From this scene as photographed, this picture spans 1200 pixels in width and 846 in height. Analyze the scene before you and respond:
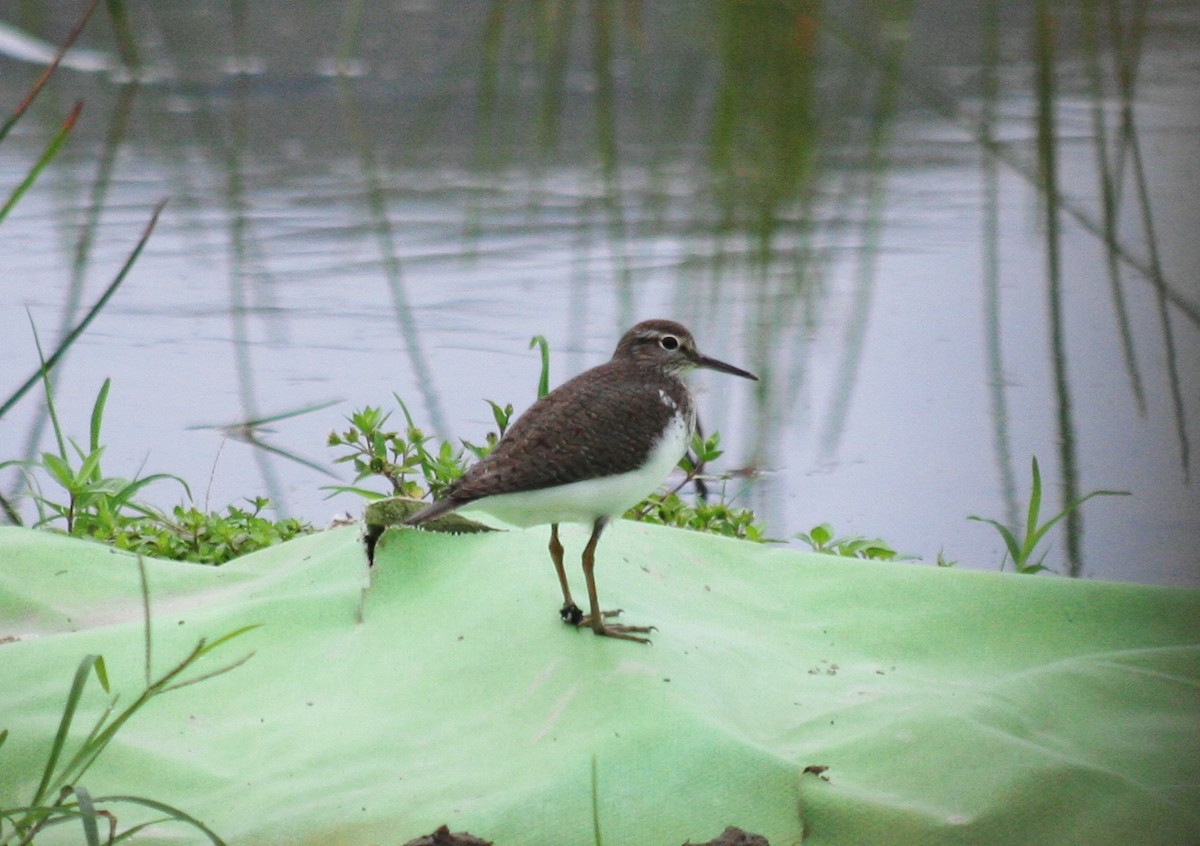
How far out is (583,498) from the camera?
128 inches

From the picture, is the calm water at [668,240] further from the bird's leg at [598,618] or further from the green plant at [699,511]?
the bird's leg at [598,618]

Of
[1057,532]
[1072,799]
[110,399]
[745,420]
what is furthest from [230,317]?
[1072,799]

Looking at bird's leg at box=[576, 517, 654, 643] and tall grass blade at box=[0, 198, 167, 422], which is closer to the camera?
tall grass blade at box=[0, 198, 167, 422]

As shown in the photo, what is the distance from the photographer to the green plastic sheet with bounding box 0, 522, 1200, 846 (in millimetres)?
2762

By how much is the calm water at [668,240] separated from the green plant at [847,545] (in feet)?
1.04

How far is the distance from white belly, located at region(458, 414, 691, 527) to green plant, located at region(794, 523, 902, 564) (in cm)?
96

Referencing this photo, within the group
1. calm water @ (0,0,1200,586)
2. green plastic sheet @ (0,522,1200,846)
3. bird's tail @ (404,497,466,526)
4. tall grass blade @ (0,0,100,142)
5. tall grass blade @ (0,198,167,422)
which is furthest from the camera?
calm water @ (0,0,1200,586)

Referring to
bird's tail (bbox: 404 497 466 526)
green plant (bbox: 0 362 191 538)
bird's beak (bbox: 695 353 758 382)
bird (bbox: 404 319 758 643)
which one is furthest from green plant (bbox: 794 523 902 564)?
green plant (bbox: 0 362 191 538)

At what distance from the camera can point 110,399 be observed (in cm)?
538

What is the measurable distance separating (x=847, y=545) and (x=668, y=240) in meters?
2.57

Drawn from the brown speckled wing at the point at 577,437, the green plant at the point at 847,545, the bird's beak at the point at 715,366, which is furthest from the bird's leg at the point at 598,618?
the green plant at the point at 847,545

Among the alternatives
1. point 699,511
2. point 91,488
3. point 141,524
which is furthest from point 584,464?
point 141,524

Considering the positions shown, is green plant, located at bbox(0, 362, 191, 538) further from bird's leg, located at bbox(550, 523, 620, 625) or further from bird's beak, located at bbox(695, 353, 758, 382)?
bird's beak, located at bbox(695, 353, 758, 382)

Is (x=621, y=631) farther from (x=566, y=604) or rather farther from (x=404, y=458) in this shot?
(x=404, y=458)
